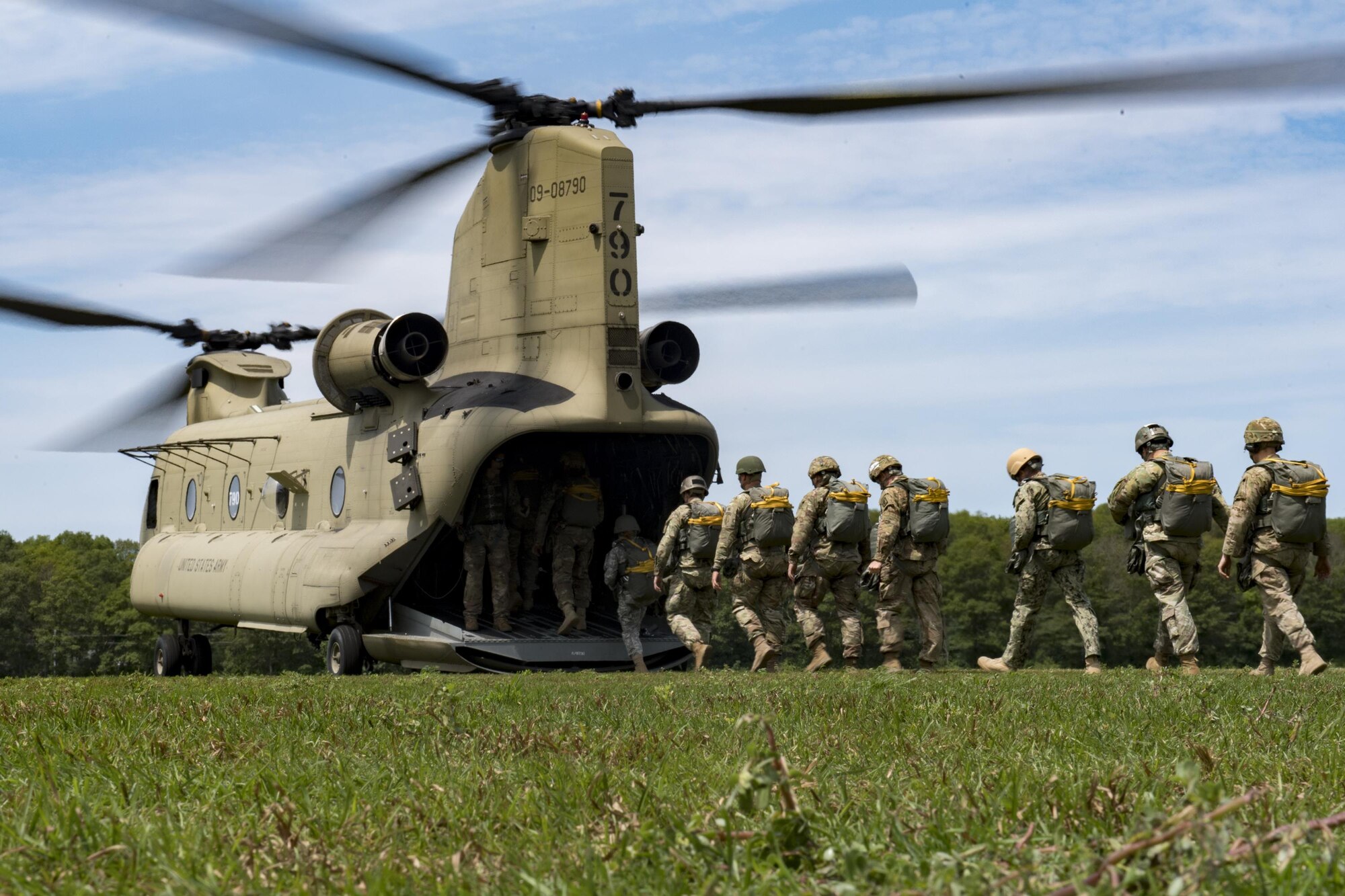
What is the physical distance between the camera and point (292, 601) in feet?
48.7

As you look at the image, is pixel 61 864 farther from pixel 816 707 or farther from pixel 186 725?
pixel 816 707

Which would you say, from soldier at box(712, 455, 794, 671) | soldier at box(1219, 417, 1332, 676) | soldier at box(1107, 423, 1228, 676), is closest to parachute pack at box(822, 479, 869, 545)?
soldier at box(712, 455, 794, 671)

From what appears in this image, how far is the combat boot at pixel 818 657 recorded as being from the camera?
42.4 feet

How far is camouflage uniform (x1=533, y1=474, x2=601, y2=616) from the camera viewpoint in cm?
1495

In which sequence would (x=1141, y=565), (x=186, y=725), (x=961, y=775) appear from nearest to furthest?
(x=961, y=775)
(x=186, y=725)
(x=1141, y=565)

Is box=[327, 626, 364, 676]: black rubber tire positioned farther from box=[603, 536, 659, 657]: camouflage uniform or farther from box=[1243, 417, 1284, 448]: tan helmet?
box=[1243, 417, 1284, 448]: tan helmet

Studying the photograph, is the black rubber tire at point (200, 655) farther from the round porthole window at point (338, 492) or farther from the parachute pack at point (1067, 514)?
the parachute pack at point (1067, 514)

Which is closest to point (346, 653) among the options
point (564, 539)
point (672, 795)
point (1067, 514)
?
point (564, 539)

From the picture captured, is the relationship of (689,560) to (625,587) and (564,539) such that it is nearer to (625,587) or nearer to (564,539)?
(625,587)

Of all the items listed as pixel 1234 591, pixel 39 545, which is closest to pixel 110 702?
pixel 1234 591

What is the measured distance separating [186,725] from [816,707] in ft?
8.66

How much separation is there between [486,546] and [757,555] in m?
2.88

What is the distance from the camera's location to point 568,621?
14.7m

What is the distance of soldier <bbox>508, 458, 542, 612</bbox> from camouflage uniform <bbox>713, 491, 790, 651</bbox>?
7.52 ft
